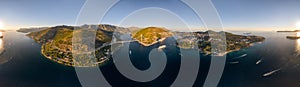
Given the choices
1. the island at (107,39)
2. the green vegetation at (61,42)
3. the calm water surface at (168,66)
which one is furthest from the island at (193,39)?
the green vegetation at (61,42)

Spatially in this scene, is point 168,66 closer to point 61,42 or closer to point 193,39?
point 193,39

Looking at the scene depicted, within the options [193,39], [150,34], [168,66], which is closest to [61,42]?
[150,34]

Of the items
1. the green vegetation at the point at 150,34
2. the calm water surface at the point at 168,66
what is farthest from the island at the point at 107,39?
the calm water surface at the point at 168,66

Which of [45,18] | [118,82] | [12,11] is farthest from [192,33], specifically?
[12,11]

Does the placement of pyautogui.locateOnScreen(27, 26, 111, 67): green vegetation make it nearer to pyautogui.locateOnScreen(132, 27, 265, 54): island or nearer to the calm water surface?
the calm water surface

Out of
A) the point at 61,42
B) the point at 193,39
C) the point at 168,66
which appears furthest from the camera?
the point at 168,66

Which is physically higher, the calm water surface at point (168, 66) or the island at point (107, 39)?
the island at point (107, 39)

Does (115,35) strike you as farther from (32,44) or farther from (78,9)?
(32,44)

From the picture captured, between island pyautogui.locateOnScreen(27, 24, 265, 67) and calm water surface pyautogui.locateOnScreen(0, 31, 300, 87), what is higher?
island pyautogui.locateOnScreen(27, 24, 265, 67)

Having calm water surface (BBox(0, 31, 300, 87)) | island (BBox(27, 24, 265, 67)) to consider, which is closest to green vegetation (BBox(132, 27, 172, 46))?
island (BBox(27, 24, 265, 67))

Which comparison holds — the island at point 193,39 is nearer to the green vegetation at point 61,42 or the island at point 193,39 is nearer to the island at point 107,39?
the island at point 107,39

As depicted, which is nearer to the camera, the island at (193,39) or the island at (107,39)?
the island at (107,39)

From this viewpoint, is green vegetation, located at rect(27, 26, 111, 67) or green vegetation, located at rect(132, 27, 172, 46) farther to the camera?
green vegetation, located at rect(132, 27, 172, 46)
